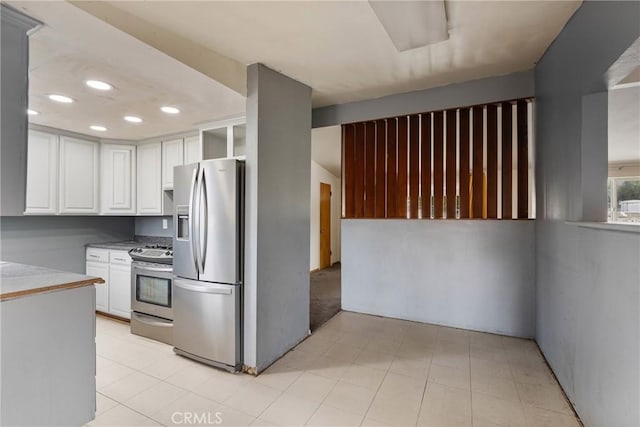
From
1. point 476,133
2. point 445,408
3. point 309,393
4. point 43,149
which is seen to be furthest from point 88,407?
point 476,133

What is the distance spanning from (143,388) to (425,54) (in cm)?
352

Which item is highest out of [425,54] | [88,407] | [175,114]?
[425,54]

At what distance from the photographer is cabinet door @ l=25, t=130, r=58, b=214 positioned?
3.31 metres

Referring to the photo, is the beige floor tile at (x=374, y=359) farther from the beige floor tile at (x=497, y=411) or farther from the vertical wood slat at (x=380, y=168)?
the vertical wood slat at (x=380, y=168)

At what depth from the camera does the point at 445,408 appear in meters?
1.94

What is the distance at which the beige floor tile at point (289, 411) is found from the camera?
1825mm

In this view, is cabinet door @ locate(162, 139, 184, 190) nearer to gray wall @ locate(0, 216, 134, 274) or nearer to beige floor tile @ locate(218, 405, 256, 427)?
gray wall @ locate(0, 216, 134, 274)

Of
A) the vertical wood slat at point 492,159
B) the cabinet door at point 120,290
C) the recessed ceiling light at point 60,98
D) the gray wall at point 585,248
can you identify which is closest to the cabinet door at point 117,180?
the cabinet door at point 120,290

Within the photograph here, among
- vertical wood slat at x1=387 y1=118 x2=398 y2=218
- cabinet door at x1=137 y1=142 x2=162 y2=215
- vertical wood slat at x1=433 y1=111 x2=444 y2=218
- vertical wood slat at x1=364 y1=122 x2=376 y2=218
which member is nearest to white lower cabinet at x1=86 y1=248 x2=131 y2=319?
cabinet door at x1=137 y1=142 x2=162 y2=215

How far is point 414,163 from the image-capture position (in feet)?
11.3

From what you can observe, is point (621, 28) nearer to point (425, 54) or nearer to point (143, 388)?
point (425, 54)

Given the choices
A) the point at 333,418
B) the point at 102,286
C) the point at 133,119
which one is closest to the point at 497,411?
the point at 333,418

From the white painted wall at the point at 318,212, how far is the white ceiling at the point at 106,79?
3.15 m

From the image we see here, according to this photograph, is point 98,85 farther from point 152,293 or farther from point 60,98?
point 152,293
